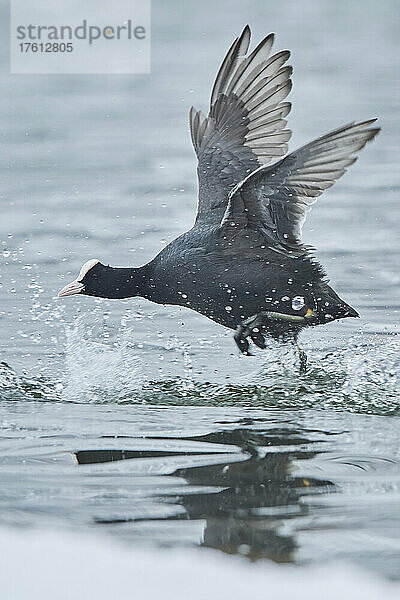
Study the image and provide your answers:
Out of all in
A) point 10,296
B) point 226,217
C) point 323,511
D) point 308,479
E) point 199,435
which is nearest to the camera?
point 323,511

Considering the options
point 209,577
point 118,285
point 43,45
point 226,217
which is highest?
point 43,45

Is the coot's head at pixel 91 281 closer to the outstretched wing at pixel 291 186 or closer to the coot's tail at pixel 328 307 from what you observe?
the outstretched wing at pixel 291 186

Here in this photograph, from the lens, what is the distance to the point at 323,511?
293 centimetres

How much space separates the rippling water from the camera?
2971 mm

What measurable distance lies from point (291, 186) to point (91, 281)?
1.05 meters

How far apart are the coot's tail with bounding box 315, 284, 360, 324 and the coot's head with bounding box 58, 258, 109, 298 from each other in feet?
3.11

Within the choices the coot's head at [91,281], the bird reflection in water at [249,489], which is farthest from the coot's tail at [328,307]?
the bird reflection in water at [249,489]

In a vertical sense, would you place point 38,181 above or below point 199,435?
above

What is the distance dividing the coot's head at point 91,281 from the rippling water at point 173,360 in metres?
0.29

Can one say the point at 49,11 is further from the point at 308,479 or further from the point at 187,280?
the point at 308,479

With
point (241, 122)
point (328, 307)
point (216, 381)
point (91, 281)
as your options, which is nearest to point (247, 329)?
point (216, 381)

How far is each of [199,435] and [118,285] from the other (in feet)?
4.43

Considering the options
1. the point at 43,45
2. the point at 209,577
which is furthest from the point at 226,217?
the point at 43,45

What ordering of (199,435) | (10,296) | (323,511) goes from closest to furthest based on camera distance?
(323,511)
(199,435)
(10,296)
